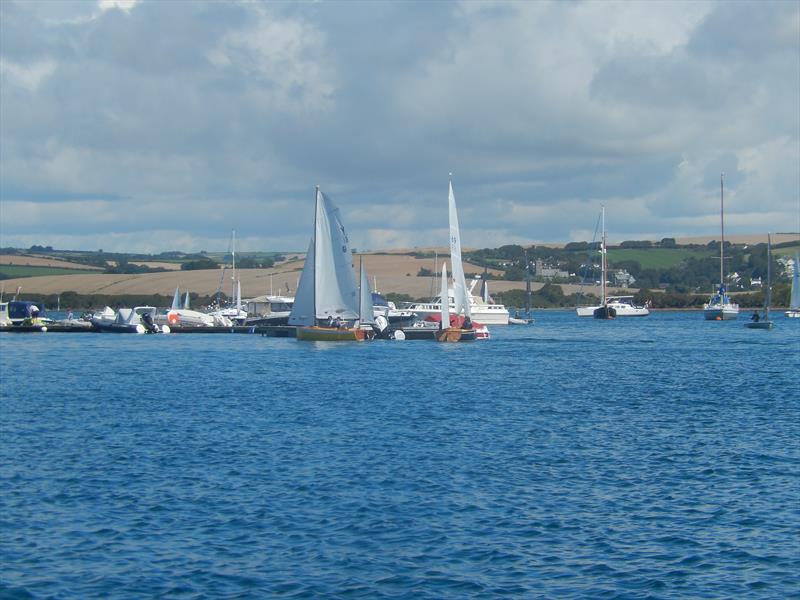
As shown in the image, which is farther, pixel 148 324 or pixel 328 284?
pixel 148 324

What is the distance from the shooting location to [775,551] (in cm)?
2103

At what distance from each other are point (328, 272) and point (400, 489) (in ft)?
198

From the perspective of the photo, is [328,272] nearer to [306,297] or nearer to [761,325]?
[306,297]

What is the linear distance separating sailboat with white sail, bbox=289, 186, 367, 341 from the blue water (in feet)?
100

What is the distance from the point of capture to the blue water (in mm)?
19484

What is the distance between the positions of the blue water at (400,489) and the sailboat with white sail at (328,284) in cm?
3057

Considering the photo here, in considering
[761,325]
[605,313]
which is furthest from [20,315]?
[605,313]

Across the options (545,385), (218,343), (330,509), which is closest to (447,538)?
(330,509)

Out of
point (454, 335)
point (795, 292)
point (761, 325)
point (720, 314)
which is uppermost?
point (795, 292)

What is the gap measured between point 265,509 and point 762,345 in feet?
255

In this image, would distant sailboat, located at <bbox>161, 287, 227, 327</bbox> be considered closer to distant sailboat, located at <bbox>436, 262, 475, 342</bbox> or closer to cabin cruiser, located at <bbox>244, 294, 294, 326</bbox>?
cabin cruiser, located at <bbox>244, 294, 294, 326</bbox>

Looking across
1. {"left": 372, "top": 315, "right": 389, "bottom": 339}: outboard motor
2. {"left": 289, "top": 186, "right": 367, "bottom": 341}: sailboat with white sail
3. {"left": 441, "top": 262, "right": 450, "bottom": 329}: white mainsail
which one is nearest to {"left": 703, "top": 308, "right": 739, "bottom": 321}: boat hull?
{"left": 372, "top": 315, "right": 389, "bottom": 339}: outboard motor

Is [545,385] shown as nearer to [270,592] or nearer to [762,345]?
[270,592]

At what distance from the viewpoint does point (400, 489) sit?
26.8 meters
